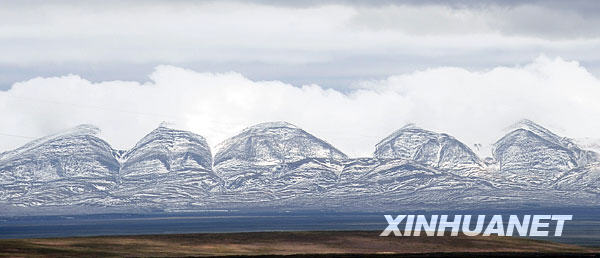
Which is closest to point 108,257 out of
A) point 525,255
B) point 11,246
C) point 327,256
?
point 11,246

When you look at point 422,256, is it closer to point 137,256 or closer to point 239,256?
point 239,256

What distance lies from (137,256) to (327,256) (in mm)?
31029

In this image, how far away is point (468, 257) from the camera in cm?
17775

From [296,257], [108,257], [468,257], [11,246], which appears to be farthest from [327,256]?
[11,246]

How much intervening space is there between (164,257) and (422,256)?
41.6 metres

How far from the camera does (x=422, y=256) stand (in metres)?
182

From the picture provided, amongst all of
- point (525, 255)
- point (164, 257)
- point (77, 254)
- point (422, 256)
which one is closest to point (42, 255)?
point (77, 254)

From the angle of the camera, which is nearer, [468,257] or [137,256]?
[468,257]

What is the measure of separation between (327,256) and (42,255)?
44.8 metres

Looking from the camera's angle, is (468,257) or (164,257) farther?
(164,257)

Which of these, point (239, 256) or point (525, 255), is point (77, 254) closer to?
point (239, 256)

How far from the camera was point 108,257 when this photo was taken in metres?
188

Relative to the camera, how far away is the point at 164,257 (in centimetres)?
19012

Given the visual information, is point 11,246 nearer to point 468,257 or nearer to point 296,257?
point 296,257
